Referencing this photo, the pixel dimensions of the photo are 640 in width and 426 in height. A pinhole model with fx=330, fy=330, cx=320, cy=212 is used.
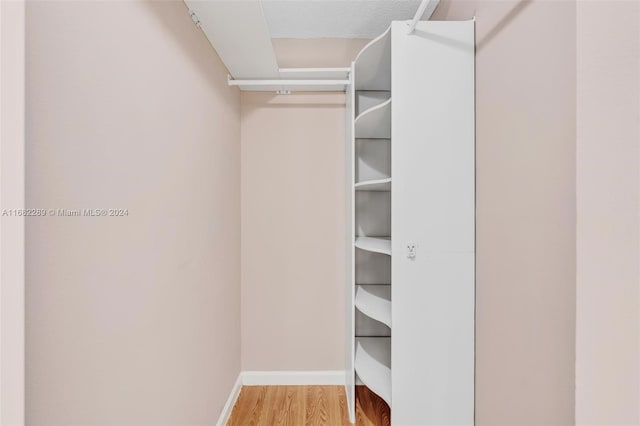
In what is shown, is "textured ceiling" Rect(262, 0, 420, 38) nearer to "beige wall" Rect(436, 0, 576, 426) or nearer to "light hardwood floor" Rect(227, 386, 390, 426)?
"beige wall" Rect(436, 0, 576, 426)

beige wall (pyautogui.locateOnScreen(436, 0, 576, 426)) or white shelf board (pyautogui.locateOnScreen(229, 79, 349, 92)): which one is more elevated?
white shelf board (pyautogui.locateOnScreen(229, 79, 349, 92))

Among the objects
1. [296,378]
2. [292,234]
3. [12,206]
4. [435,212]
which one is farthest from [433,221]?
[296,378]

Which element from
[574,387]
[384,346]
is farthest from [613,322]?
[384,346]

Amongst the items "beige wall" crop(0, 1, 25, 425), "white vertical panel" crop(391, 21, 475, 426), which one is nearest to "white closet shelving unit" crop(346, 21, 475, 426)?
"white vertical panel" crop(391, 21, 475, 426)

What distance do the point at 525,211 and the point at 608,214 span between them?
286 millimetres

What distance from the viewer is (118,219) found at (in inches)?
37.1

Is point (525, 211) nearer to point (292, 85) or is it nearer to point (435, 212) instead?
point (435, 212)

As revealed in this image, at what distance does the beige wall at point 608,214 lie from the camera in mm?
803

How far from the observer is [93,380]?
84 cm

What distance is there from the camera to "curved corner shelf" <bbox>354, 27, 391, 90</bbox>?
1646 millimetres

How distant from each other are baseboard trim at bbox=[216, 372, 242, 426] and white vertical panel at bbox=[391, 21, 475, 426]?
A: 1.14m

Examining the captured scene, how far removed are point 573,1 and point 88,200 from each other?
1.40 m

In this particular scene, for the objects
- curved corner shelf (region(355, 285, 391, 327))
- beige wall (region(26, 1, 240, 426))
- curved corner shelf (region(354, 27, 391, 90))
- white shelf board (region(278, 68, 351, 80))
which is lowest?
curved corner shelf (region(355, 285, 391, 327))

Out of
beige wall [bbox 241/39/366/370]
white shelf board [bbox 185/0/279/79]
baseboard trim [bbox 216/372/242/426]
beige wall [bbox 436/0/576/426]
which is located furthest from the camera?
beige wall [bbox 241/39/366/370]
